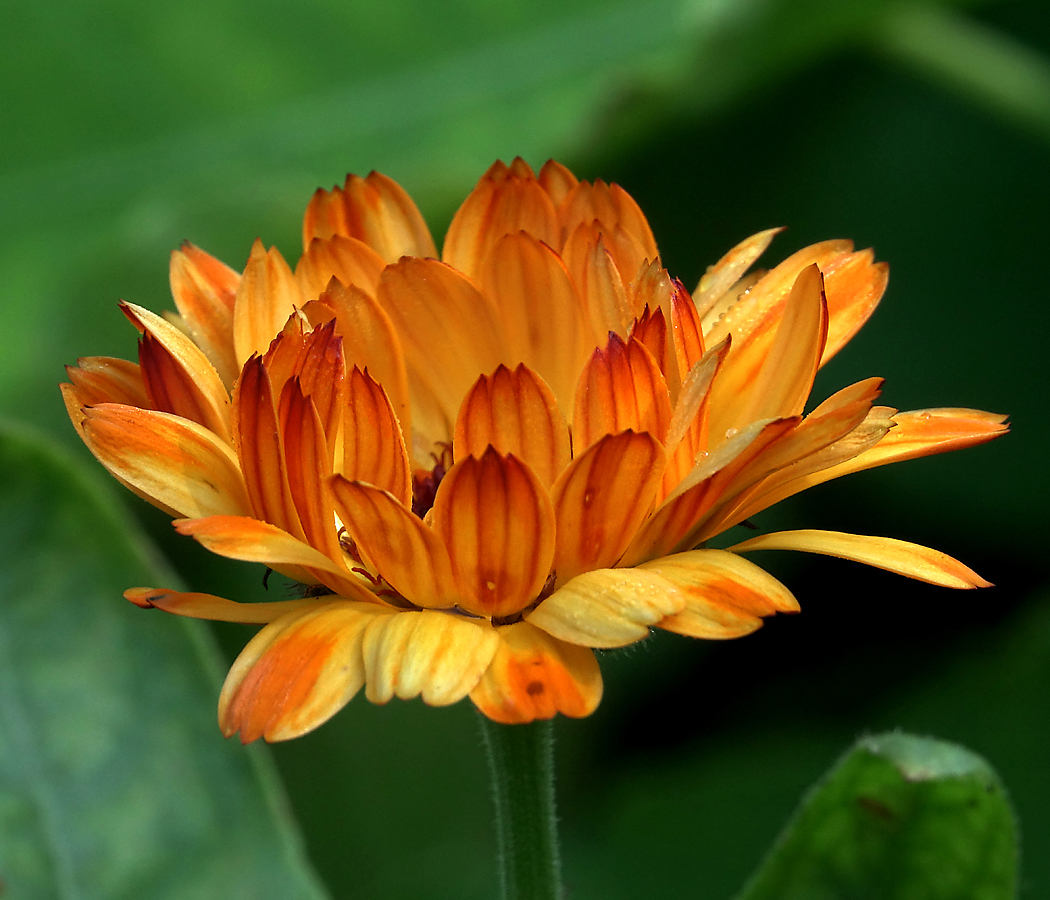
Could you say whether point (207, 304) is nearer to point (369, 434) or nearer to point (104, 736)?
point (369, 434)

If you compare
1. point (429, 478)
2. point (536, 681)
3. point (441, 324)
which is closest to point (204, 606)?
point (536, 681)

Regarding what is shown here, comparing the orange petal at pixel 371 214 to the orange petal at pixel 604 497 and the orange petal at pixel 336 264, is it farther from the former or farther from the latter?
the orange petal at pixel 604 497

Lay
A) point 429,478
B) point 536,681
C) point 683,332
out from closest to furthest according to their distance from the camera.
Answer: point 536,681, point 683,332, point 429,478

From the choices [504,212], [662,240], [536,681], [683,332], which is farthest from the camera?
[662,240]

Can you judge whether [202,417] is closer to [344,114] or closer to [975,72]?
[975,72]

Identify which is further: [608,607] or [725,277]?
[725,277]

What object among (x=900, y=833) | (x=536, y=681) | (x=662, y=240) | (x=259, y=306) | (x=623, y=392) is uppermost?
(x=662, y=240)

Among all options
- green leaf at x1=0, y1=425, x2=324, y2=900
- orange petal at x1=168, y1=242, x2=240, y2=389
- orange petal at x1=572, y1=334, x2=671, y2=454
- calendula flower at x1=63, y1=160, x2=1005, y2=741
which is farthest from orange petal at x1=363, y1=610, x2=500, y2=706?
green leaf at x1=0, y1=425, x2=324, y2=900
